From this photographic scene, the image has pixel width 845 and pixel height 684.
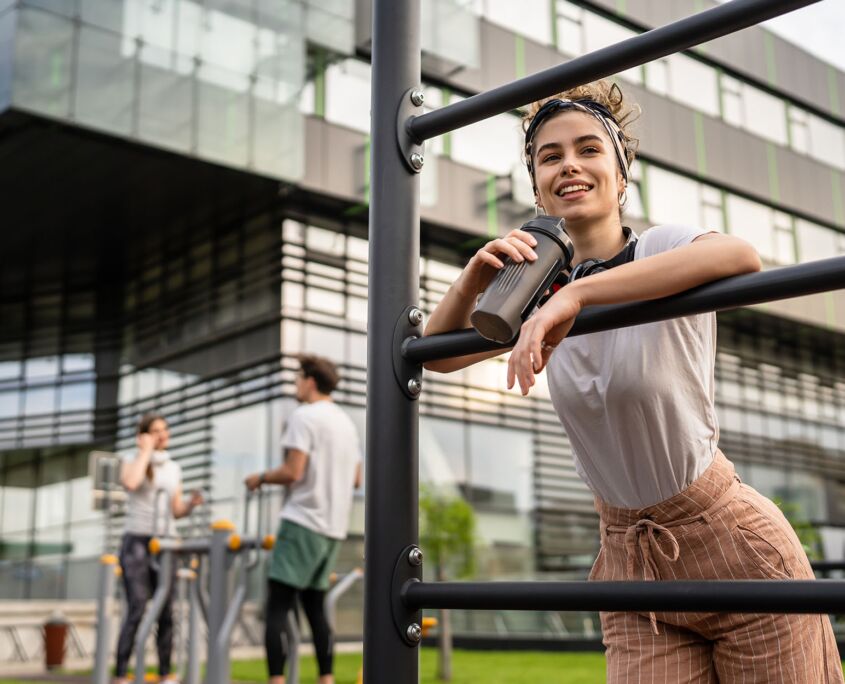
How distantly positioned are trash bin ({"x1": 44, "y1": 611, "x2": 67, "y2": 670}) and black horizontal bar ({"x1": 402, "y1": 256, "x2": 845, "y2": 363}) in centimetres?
1224

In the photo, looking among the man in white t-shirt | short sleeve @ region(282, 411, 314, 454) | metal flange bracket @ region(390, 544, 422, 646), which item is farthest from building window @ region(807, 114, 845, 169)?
metal flange bracket @ region(390, 544, 422, 646)

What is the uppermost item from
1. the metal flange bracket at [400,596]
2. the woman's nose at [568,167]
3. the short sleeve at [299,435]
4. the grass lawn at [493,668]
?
the short sleeve at [299,435]

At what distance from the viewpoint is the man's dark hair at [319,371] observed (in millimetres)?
5171

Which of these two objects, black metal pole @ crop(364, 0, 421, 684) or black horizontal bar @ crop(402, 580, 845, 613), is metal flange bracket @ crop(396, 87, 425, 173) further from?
black horizontal bar @ crop(402, 580, 845, 613)

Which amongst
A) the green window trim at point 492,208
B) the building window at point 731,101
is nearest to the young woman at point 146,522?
the green window trim at point 492,208

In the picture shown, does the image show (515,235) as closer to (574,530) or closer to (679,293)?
(679,293)

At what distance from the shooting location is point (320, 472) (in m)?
4.99

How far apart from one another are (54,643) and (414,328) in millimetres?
12230

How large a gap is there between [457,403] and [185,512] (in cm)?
1014

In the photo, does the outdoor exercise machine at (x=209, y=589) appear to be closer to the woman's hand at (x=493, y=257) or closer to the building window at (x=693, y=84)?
the woman's hand at (x=493, y=257)

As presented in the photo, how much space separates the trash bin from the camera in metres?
12.1

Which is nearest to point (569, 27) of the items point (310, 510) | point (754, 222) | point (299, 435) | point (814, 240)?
point (754, 222)

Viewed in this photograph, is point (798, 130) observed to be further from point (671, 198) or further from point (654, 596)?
point (654, 596)

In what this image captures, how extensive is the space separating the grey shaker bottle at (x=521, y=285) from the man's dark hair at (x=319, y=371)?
3.93 meters
